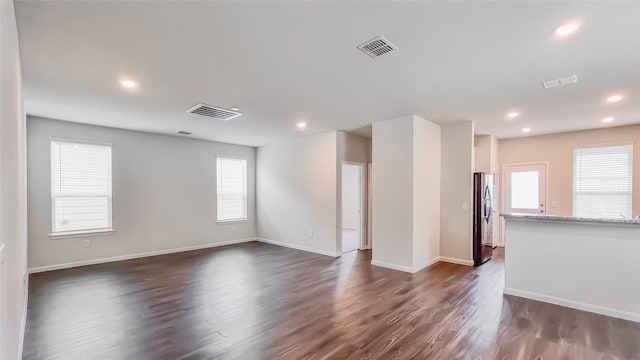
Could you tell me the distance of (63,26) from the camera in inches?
86.5

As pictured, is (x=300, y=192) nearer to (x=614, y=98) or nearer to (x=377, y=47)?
(x=377, y=47)

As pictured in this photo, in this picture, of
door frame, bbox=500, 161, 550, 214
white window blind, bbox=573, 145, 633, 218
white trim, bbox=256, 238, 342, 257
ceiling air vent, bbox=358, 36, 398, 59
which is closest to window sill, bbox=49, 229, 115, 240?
white trim, bbox=256, 238, 342, 257

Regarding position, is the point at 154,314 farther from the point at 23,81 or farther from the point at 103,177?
the point at 103,177

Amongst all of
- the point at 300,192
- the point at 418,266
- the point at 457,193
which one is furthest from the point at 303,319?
the point at 300,192

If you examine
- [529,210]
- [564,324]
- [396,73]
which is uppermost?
[396,73]

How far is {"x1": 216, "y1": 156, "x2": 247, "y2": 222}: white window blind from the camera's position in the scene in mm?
7512

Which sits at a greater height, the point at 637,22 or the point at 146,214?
the point at 637,22

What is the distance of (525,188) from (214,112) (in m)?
7.02

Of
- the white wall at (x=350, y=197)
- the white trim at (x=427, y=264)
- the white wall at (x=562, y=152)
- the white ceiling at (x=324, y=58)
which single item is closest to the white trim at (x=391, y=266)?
the white trim at (x=427, y=264)

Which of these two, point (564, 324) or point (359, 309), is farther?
point (359, 309)

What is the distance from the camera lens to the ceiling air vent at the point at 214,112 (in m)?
4.36

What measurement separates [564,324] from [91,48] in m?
5.33

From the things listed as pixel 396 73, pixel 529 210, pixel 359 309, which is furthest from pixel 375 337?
pixel 529 210

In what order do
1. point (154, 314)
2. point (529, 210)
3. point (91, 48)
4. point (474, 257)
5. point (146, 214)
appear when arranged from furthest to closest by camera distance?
point (529, 210)
point (146, 214)
point (474, 257)
point (154, 314)
point (91, 48)
